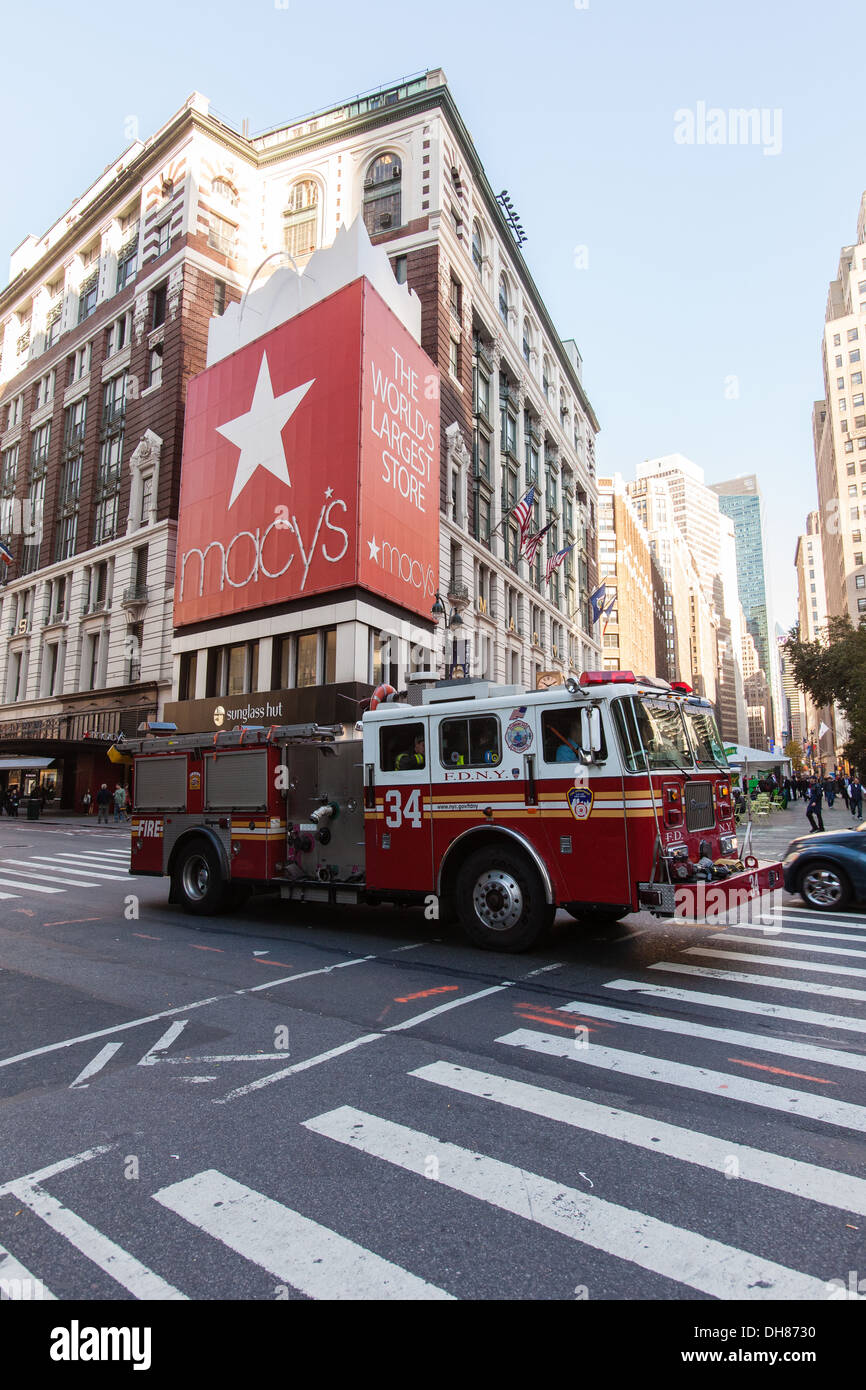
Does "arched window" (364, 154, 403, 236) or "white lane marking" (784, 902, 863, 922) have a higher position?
"arched window" (364, 154, 403, 236)

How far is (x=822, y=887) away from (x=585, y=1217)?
9.64m

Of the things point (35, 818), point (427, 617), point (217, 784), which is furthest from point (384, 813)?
point (35, 818)

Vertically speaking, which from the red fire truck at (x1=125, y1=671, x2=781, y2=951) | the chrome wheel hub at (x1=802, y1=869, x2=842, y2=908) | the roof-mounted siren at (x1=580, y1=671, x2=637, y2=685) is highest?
the roof-mounted siren at (x1=580, y1=671, x2=637, y2=685)

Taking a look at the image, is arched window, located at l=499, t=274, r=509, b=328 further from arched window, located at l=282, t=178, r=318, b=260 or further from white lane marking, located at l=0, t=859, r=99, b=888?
white lane marking, located at l=0, t=859, r=99, b=888

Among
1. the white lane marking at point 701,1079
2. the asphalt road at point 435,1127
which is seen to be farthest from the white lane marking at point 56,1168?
the white lane marking at point 701,1079

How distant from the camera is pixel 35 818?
1451 inches

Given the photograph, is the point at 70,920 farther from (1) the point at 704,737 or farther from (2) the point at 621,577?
(2) the point at 621,577

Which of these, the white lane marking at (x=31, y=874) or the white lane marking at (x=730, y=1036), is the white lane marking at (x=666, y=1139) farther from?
the white lane marking at (x=31, y=874)

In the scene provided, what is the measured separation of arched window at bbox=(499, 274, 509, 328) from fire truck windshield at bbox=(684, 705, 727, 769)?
43737mm

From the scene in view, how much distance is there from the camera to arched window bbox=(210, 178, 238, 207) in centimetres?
3938

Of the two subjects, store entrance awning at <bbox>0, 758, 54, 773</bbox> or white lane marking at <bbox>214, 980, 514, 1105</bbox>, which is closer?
white lane marking at <bbox>214, 980, 514, 1105</bbox>

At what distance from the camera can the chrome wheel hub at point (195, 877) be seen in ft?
37.5

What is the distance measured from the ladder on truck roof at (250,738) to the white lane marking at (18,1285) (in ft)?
23.6

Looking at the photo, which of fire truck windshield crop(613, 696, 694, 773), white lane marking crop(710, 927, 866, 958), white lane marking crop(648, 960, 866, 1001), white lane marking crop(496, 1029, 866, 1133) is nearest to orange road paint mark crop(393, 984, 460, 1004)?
white lane marking crop(496, 1029, 866, 1133)
